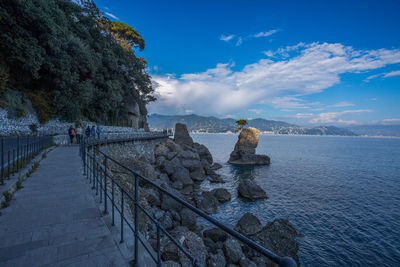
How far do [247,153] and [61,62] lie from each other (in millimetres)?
29100

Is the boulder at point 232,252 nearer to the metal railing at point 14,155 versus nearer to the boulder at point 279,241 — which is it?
the boulder at point 279,241

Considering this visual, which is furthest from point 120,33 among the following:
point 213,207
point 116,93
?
point 213,207

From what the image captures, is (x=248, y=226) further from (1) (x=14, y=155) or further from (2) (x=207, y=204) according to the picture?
(1) (x=14, y=155)

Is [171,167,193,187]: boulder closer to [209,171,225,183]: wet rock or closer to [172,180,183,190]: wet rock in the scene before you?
[172,180,183,190]: wet rock

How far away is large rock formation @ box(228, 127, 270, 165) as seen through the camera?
3284cm

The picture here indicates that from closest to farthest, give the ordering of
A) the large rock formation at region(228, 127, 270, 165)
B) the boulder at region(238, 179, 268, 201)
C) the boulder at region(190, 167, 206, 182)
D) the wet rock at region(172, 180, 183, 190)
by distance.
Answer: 1. the boulder at region(238, 179, 268, 201)
2. the wet rock at region(172, 180, 183, 190)
3. the boulder at region(190, 167, 206, 182)
4. the large rock formation at region(228, 127, 270, 165)

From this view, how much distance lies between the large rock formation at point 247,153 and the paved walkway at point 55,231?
3016cm

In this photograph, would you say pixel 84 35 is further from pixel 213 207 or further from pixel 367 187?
pixel 367 187

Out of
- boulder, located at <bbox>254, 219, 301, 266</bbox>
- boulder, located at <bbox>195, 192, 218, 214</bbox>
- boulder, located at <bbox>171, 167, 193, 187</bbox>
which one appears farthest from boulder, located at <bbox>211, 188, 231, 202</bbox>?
boulder, located at <bbox>254, 219, 301, 266</bbox>

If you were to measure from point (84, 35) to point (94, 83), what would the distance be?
6.79 meters

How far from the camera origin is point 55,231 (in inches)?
123

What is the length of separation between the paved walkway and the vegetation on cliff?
1571cm

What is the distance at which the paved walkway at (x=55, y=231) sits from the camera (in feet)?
8.26

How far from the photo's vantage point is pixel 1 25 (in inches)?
556
